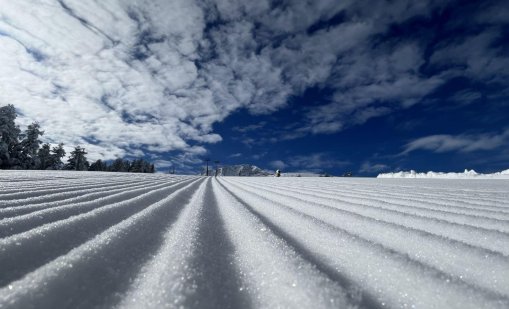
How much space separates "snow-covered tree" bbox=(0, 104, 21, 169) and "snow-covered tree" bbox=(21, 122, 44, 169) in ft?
3.02

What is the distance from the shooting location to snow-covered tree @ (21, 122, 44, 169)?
2908 centimetres

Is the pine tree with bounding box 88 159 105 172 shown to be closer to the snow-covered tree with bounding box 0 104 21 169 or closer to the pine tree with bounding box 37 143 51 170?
the pine tree with bounding box 37 143 51 170

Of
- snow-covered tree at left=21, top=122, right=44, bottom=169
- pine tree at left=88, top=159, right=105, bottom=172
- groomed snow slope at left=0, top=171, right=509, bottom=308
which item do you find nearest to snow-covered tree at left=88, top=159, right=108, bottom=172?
pine tree at left=88, top=159, right=105, bottom=172

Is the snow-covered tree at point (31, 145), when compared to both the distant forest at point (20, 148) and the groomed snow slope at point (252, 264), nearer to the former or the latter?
the distant forest at point (20, 148)

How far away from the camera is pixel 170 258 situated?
0.67 m

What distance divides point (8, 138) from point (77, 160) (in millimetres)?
20294

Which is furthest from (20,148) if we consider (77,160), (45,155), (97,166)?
(97,166)

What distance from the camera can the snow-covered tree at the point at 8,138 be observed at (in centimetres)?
2625

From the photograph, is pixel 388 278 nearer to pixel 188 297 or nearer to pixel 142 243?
pixel 188 297

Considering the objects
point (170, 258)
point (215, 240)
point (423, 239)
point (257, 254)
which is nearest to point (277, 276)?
point (257, 254)

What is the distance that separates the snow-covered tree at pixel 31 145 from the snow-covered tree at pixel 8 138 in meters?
0.92

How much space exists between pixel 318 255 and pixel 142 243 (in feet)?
1.58

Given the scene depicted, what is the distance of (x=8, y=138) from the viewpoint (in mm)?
26906

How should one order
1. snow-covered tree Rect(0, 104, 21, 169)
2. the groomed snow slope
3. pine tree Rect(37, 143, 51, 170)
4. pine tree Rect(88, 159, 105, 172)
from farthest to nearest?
pine tree Rect(88, 159, 105, 172) → pine tree Rect(37, 143, 51, 170) → snow-covered tree Rect(0, 104, 21, 169) → the groomed snow slope
